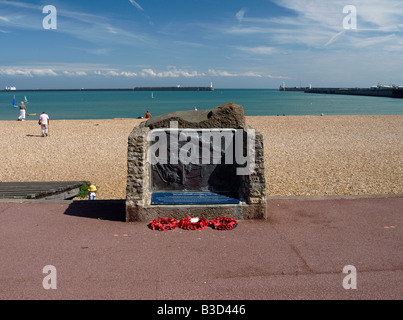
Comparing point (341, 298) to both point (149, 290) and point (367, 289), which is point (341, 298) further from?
point (149, 290)

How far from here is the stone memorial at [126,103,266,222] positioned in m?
6.68

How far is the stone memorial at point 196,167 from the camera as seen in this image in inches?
263

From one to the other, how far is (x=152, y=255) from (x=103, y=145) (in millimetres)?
13545

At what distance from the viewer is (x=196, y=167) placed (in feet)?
23.8

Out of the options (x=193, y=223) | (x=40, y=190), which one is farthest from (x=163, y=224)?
(x=40, y=190)

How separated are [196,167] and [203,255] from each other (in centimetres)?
217

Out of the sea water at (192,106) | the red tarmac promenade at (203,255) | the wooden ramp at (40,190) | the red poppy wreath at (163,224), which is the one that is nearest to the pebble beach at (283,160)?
the wooden ramp at (40,190)

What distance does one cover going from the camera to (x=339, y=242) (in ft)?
19.4

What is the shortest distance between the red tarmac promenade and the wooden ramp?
919 millimetres

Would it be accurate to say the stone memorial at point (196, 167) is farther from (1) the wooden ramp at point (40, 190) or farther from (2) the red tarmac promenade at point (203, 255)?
(1) the wooden ramp at point (40, 190)

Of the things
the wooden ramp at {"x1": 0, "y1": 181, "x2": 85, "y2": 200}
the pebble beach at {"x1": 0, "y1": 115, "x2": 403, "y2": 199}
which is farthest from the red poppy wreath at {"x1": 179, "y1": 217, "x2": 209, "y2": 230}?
the pebble beach at {"x1": 0, "y1": 115, "x2": 403, "y2": 199}

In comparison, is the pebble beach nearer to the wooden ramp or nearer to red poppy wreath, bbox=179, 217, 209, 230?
the wooden ramp

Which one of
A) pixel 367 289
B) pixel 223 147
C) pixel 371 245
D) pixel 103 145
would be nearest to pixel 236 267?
pixel 367 289

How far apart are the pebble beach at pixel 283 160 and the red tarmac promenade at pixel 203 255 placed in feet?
10.8
